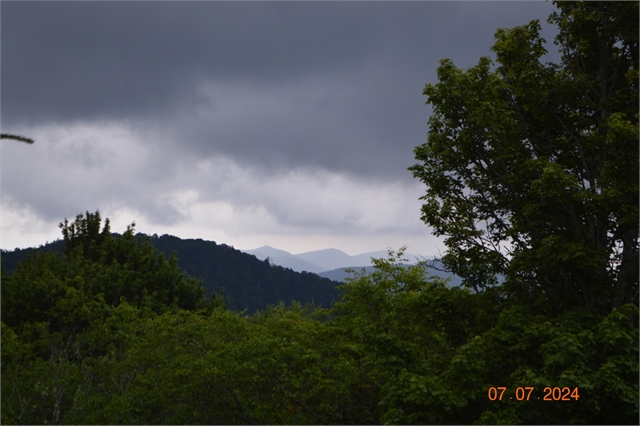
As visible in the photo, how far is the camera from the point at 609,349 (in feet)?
30.4

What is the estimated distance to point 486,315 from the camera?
473 inches

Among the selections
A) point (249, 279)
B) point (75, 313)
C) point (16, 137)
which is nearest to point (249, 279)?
point (249, 279)

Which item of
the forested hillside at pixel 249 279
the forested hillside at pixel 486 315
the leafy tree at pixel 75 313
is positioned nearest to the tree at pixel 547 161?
the forested hillside at pixel 486 315

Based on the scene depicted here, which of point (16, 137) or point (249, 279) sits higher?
point (249, 279)

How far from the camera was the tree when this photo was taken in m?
10.7

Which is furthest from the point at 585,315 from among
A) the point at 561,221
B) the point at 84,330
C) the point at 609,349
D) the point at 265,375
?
the point at 84,330

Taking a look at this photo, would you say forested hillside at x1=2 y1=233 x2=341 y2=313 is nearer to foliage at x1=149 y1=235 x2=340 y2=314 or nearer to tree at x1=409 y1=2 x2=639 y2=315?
foliage at x1=149 y1=235 x2=340 y2=314

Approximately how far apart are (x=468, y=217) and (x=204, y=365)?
8.26 meters
